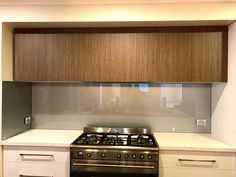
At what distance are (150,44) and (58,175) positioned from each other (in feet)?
4.97

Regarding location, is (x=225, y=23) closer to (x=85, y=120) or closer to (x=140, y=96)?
(x=140, y=96)

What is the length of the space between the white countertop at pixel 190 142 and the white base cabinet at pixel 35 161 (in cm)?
92

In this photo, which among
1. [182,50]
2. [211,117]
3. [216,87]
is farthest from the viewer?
[211,117]

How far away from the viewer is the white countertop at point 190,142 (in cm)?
188

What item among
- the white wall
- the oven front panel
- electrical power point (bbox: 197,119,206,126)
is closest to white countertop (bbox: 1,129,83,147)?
the oven front panel

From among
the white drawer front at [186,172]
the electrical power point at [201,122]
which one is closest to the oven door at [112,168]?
the white drawer front at [186,172]

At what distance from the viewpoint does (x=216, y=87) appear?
2281mm

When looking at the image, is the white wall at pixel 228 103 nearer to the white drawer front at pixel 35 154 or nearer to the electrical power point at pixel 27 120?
the white drawer front at pixel 35 154

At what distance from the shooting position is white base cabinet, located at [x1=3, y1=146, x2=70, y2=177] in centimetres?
196

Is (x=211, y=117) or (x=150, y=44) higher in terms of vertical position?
(x=150, y=44)

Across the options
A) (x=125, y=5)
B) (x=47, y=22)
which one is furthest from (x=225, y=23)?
(x=47, y=22)

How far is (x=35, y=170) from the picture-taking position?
1.99 meters

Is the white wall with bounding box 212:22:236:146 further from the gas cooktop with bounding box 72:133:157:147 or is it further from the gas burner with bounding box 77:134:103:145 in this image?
the gas burner with bounding box 77:134:103:145

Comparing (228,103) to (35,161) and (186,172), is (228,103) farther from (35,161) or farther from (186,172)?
(35,161)
